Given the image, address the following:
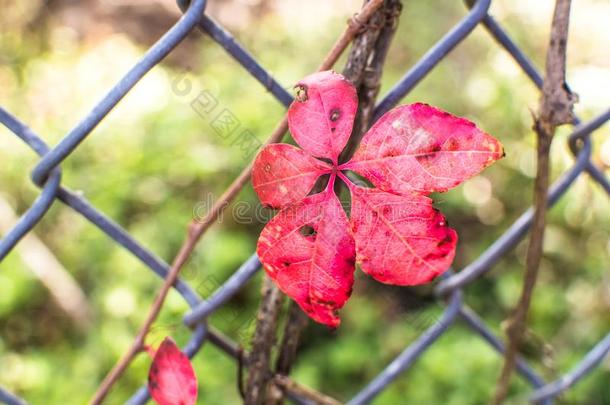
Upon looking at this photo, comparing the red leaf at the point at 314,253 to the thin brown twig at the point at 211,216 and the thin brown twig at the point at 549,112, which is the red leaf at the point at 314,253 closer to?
the thin brown twig at the point at 211,216

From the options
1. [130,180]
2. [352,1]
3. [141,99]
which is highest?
[141,99]

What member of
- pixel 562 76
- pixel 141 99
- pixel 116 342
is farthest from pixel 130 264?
pixel 562 76

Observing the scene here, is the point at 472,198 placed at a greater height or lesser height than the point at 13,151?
lesser

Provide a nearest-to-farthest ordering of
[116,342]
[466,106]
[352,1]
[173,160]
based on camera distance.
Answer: [116,342], [173,160], [466,106], [352,1]

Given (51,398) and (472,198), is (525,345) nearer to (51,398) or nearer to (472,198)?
(472,198)

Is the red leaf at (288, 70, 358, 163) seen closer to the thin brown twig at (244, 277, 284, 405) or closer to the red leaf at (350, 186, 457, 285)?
the red leaf at (350, 186, 457, 285)

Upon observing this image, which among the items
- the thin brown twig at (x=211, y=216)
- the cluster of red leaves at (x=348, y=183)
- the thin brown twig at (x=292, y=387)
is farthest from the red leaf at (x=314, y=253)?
the thin brown twig at (x=292, y=387)

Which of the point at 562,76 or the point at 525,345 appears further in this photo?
the point at 525,345

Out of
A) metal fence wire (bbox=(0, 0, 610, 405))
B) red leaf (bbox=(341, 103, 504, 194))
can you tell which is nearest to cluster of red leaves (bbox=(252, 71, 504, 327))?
red leaf (bbox=(341, 103, 504, 194))
